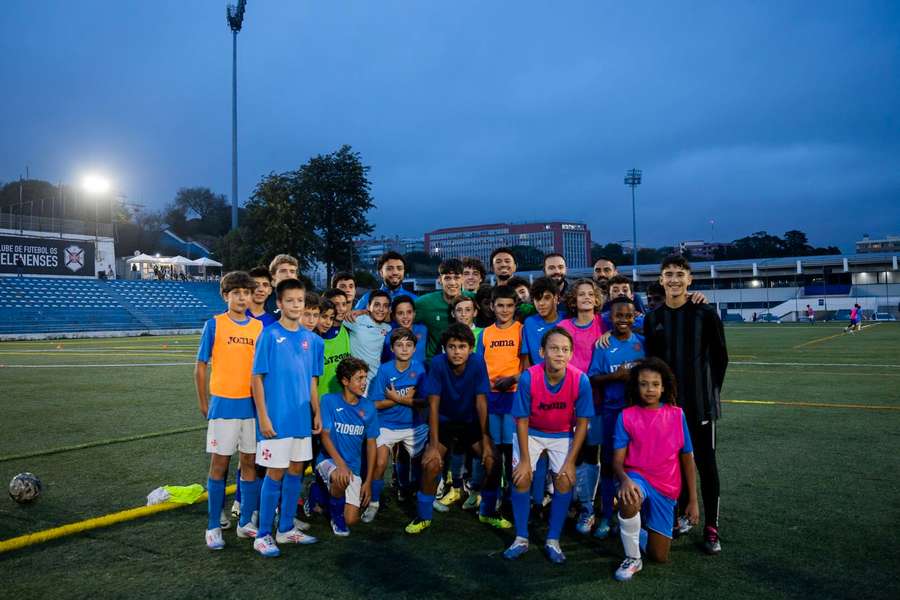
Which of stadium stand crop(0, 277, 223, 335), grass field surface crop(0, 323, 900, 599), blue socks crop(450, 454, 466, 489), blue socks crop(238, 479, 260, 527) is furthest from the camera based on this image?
stadium stand crop(0, 277, 223, 335)

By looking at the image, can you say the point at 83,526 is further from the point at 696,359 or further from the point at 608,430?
the point at 696,359

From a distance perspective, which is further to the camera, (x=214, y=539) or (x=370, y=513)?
(x=370, y=513)

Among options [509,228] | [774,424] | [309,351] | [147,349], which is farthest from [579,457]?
[509,228]

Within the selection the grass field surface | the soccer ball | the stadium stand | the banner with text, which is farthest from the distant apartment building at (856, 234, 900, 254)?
the soccer ball

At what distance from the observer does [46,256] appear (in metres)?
39.5

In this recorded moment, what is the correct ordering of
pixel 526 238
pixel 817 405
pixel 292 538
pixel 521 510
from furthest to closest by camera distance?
1. pixel 526 238
2. pixel 817 405
3. pixel 292 538
4. pixel 521 510

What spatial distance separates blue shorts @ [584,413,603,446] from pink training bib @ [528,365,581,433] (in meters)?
0.28

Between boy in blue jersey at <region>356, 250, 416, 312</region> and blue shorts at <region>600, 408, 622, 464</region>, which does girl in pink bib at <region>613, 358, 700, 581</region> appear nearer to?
blue shorts at <region>600, 408, 622, 464</region>

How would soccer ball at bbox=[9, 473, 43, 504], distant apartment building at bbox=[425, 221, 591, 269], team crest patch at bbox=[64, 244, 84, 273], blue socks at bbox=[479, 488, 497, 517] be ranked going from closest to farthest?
1. blue socks at bbox=[479, 488, 497, 517]
2. soccer ball at bbox=[9, 473, 43, 504]
3. team crest patch at bbox=[64, 244, 84, 273]
4. distant apartment building at bbox=[425, 221, 591, 269]

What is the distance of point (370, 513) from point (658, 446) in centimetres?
212

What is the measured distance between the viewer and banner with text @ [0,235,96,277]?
3759cm

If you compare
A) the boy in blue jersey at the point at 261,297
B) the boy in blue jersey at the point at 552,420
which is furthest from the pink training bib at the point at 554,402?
the boy in blue jersey at the point at 261,297

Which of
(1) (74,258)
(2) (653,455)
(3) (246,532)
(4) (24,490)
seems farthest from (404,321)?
(1) (74,258)

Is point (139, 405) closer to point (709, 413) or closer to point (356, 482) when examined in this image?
point (356, 482)
